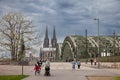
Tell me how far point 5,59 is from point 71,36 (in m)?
109

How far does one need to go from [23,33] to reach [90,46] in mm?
103729

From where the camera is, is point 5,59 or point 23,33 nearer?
point 23,33

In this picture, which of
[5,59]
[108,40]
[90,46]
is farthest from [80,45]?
[5,59]

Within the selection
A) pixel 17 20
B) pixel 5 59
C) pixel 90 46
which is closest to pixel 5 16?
pixel 17 20

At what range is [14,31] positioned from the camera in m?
68.1

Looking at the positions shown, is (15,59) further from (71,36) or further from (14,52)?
(71,36)

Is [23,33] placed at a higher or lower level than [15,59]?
higher

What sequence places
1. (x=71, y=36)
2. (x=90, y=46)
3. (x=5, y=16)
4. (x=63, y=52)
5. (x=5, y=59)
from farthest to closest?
(x=63, y=52)
(x=71, y=36)
(x=90, y=46)
(x=5, y=59)
(x=5, y=16)

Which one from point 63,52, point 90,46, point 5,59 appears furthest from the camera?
point 63,52

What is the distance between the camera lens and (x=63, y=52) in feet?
654

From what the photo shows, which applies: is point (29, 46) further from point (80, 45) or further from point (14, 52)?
point (80, 45)

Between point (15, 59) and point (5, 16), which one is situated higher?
point (5, 16)

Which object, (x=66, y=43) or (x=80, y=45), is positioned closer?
(x=80, y=45)

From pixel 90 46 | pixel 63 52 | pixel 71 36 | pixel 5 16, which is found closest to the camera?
pixel 5 16
